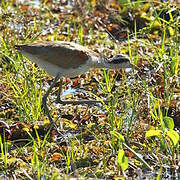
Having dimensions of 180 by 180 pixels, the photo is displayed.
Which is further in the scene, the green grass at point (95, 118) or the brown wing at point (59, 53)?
the brown wing at point (59, 53)

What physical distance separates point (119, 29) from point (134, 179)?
3.96m

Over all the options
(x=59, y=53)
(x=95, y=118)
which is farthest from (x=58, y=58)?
(x=95, y=118)

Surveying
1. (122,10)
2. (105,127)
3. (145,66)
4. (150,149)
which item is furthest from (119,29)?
(150,149)

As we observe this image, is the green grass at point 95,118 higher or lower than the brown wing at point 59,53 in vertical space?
lower

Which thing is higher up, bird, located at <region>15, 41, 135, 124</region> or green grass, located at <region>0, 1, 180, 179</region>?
bird, located at <region>15, 41, 135, 124</region>

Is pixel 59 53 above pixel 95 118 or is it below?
above

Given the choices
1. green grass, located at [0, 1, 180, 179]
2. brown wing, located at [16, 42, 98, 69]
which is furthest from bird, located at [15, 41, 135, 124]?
green grass, located at [0, 1, 180, 179]

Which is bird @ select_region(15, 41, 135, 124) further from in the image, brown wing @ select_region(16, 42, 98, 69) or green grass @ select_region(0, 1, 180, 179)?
green grass @ select_region(0, 1, 180, 179)

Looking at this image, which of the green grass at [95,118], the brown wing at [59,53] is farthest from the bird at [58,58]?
the green grass at [95,118]

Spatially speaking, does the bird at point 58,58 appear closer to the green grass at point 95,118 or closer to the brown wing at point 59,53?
the brown wing at point 59,53

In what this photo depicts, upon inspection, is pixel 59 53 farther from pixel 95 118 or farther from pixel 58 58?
pixel 95 118

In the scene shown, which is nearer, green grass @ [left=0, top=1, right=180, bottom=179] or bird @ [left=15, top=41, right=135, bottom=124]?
green grass @ [left=0, top=1, right=180, bottom=179]

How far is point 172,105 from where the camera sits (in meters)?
6.62

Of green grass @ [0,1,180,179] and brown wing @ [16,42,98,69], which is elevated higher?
brown wing @ [16,42,98,69]
